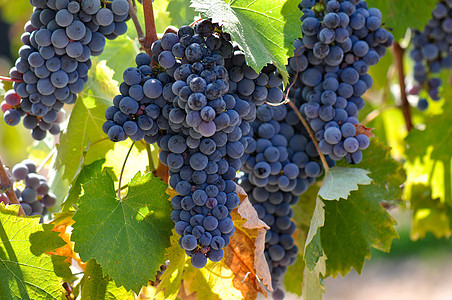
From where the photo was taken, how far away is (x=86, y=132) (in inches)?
39.0

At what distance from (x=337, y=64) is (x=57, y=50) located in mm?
542

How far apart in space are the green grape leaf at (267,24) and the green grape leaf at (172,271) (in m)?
0.35

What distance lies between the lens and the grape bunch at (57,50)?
772 millimetres

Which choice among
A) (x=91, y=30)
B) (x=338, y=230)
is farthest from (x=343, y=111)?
(x=91, y=30)

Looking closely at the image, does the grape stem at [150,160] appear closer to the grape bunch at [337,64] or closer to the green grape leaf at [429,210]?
the grape bunch at [337,64]

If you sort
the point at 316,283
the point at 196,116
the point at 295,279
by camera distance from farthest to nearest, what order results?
the point at 295,279, the point at 316,283, the point at 196,116

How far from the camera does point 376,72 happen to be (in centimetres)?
175

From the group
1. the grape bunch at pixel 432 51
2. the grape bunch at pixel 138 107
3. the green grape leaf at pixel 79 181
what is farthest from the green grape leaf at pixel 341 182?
the grape bunch at pixel 432 51

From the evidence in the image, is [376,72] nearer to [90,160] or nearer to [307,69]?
[307,69]

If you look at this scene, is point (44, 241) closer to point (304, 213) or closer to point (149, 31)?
point (149, 31)

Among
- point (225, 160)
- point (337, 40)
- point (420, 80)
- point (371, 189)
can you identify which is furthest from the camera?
point (420, 80)

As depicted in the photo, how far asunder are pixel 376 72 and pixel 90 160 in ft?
3.90

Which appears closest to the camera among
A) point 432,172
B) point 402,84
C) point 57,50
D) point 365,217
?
point 57,50

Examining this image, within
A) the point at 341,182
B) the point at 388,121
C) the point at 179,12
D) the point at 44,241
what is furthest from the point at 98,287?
the point at 388,121
